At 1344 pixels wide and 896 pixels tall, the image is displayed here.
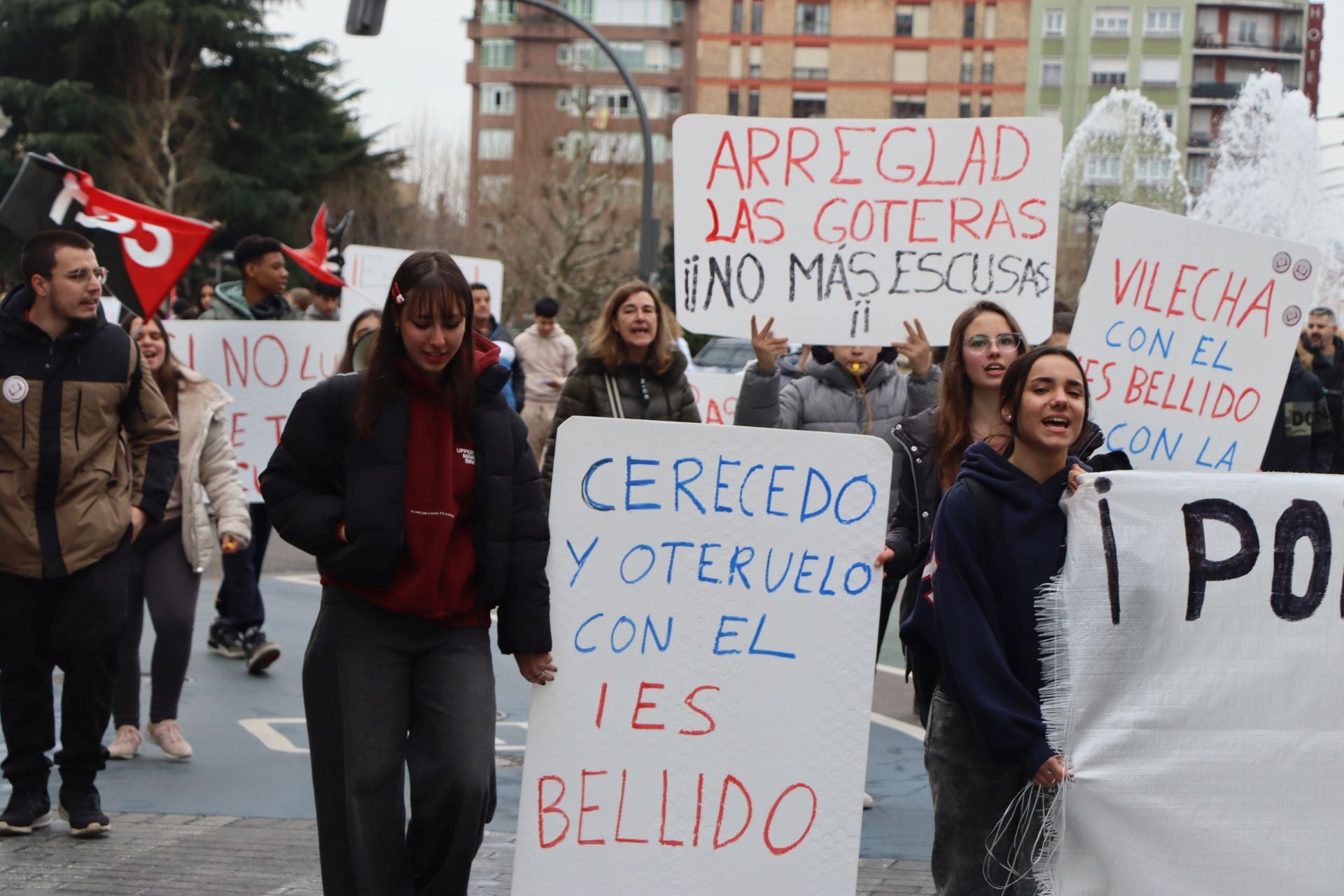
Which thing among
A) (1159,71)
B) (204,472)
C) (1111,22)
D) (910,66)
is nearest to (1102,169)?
(1111,22)

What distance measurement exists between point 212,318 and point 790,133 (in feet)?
14.4

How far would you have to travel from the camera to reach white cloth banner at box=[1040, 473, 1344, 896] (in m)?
3.49

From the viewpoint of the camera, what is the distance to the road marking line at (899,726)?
7.20m

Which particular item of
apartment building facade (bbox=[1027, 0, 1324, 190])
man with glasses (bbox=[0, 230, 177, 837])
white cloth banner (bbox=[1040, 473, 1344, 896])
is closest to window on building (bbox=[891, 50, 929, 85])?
apartment building facade (bbox=[1027, 0, 1324, 190])

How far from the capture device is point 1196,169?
97375 millimetres

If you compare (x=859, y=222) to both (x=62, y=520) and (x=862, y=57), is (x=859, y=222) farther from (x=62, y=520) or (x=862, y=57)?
(x=862, y=57)

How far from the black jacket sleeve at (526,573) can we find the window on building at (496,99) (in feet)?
296

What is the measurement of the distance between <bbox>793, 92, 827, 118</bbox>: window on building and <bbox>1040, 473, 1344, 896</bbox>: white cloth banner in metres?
86.3

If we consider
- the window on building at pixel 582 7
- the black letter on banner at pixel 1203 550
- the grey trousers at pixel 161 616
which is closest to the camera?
the black letter on banner at pixel 1203 550

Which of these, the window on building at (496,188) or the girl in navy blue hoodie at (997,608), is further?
the window on building at (496,188)

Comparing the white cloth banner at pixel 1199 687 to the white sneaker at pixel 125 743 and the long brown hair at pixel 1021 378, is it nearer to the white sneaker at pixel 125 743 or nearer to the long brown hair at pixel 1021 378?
the long brown hair at pixel 1021 378

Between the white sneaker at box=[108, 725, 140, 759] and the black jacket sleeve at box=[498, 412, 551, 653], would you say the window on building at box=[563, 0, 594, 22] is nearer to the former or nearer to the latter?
the white sneaker at box=[108, 725, 140, 759]

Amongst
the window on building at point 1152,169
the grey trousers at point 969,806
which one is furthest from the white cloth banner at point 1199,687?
the window on building at point 1152,169

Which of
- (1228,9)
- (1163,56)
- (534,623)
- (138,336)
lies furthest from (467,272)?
(1228,9)
